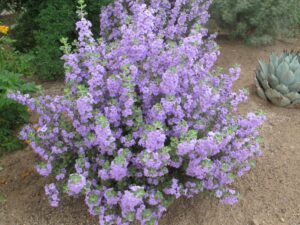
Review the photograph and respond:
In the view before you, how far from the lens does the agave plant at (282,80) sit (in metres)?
3.91

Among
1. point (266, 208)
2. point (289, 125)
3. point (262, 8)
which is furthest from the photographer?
point (262, 8)

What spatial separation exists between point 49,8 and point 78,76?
1924 millimetres

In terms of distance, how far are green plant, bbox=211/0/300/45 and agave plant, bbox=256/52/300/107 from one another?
1292mm

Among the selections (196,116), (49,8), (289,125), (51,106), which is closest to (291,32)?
(289,125)

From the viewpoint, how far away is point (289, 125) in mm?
3805

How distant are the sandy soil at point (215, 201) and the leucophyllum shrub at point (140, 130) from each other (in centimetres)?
33

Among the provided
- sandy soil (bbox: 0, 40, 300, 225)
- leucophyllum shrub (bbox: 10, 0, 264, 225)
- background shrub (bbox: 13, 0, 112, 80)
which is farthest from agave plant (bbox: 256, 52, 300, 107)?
background shrub (bbox: 13, 0, 112, 80)

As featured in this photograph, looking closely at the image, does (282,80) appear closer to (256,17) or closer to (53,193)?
(256,17)

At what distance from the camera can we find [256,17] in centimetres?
522

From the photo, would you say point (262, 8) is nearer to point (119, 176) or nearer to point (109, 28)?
point (109, 28)

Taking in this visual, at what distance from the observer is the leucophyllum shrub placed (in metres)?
2.18

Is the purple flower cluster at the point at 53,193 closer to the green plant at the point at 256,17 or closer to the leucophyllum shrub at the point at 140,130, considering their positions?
the leucophyllum shrub at the point at 140,130

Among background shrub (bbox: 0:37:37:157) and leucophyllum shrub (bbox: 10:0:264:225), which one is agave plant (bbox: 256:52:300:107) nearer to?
leucophyllum shrub (bbox: 10:0:264:225)

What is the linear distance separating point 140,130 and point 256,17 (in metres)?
3.58
